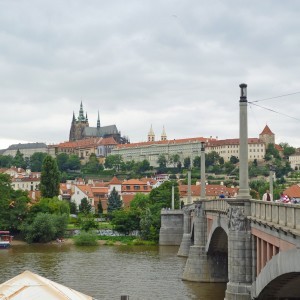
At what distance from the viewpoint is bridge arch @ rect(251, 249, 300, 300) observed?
703 inches

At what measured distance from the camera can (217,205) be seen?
1559 inches

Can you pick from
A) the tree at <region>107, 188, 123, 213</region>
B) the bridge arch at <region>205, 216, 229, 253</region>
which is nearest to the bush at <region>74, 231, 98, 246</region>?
the bridge arch at <region>205, 216, 229, 253</region>

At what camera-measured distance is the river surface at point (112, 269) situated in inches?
1624

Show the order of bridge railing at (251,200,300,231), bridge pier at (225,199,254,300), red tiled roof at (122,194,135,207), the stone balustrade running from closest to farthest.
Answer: the stone balustrade
bridge railing at (251,200,300,231)
bridge pier at (225,199,254,300)
red tiled roof at (122,194,135,207)

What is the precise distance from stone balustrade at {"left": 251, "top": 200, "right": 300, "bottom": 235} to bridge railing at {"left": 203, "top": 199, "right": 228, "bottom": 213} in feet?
33.4

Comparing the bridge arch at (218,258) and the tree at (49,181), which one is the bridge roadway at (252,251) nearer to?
the bridge arch at (218,258)

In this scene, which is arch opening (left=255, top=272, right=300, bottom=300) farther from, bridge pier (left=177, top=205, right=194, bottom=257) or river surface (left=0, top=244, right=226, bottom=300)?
bridge pier (left=177, top=205, right=194, bottom=257)

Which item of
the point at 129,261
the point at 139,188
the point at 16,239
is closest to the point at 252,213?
the point at 129,261

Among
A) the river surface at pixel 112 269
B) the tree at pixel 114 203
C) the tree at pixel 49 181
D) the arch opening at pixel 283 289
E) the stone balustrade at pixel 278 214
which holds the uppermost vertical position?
the tree at pixel 49 181

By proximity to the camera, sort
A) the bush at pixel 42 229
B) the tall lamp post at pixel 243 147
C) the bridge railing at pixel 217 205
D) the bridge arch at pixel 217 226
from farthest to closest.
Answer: the bush at pixel 42 229 < the bridge railing at pixel 217 205 < the bridge arch at pixel 217 226 < the tall lamp post at pixel 243 147

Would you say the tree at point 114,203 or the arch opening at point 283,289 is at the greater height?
the tree at point 114,203

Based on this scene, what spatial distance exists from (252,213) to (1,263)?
38.1 meters

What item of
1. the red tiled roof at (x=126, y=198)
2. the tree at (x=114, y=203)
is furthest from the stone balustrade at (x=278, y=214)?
the red tiled roof at (x=126, y=198)

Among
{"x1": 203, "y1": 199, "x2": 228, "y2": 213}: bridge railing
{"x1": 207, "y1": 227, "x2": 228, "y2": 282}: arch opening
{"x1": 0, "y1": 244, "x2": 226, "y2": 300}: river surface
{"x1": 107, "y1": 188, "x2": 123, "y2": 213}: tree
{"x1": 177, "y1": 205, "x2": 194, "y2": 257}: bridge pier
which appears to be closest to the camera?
{"x1": 203, "y1": 199, "x2": 228, "y2": 213}: bridge railing
